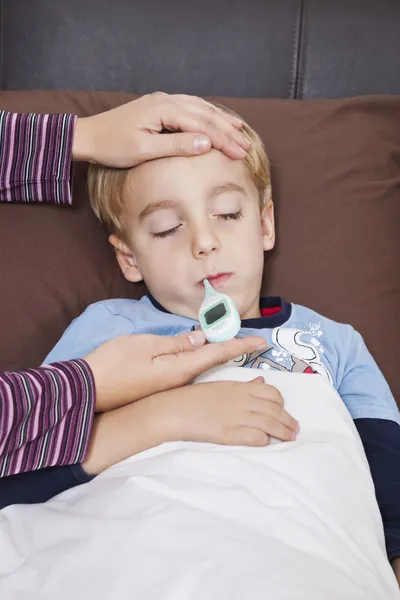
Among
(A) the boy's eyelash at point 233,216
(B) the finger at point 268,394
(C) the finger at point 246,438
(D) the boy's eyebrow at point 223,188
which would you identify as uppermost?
(D) the boy's eyebrow at point 223,188

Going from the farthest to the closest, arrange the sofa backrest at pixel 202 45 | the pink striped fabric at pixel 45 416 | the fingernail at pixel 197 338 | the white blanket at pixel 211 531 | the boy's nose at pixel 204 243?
the sofa backrest at pixel 202 45 → the boy's nose at pixel 204 243 → the fingernail at pixel 197 338 → the pink striped fabric at pixel 45 416 → the white blanket at pixel 211 531

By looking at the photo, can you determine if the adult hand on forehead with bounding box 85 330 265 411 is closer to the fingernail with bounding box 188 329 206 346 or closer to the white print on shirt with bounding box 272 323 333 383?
the fingernail with bounding box 188 329 206 346

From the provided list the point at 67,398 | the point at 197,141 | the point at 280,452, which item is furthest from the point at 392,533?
the point at 197,141

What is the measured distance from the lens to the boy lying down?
4.09ft

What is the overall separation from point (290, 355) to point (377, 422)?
16 cm

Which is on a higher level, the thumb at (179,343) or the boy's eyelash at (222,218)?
the boy's eyelash at (222,218)

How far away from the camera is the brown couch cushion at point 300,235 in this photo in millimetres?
1336

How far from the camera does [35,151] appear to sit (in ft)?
4.40

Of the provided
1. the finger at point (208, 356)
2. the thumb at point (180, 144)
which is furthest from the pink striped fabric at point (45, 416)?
the thumb at point (180, 144)

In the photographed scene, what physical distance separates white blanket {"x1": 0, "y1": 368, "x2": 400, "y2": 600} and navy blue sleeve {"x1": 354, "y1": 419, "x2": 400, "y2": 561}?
11 centimetres

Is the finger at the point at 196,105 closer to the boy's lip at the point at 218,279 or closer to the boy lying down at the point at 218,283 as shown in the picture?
the boy lying down at the point at 218,283

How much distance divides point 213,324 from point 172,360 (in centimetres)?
9

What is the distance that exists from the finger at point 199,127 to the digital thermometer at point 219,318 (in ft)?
0.77

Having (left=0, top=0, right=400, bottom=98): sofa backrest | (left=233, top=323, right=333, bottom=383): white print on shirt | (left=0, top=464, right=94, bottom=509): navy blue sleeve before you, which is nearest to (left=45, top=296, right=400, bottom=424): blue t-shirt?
(left=233, top=323, right=333, bottom=383): white print on shirt
